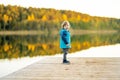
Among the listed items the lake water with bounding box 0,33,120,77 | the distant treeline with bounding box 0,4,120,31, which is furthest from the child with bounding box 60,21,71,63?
the distant treeline with bounding box 0,4,120,31

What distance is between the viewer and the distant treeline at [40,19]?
274 feet

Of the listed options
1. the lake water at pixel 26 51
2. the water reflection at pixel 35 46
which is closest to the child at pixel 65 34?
the lake water at pixel 26 51

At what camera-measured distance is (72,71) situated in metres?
9.64

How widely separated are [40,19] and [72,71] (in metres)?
78.3

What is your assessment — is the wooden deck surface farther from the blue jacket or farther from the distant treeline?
the distant treeline

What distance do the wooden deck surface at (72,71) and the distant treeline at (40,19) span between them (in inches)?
2772

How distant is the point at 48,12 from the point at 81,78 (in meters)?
80.6

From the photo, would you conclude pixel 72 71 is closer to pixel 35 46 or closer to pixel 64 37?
pixel 64 37

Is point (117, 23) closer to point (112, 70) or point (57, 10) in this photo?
point (57, 10)

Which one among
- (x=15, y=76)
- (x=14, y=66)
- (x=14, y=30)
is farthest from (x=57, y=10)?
(x=15, y=76)

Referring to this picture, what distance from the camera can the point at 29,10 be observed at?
286 feet

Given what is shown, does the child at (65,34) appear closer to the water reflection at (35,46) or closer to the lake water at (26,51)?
the lake water at (26,51)

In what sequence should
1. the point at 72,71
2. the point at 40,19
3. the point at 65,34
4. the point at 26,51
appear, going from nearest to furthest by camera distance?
the point at 72,71
the point at 65,34
the point at 26,51
the point at 40,19

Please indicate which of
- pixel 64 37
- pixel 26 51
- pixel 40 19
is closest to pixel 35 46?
pixel 26 51
